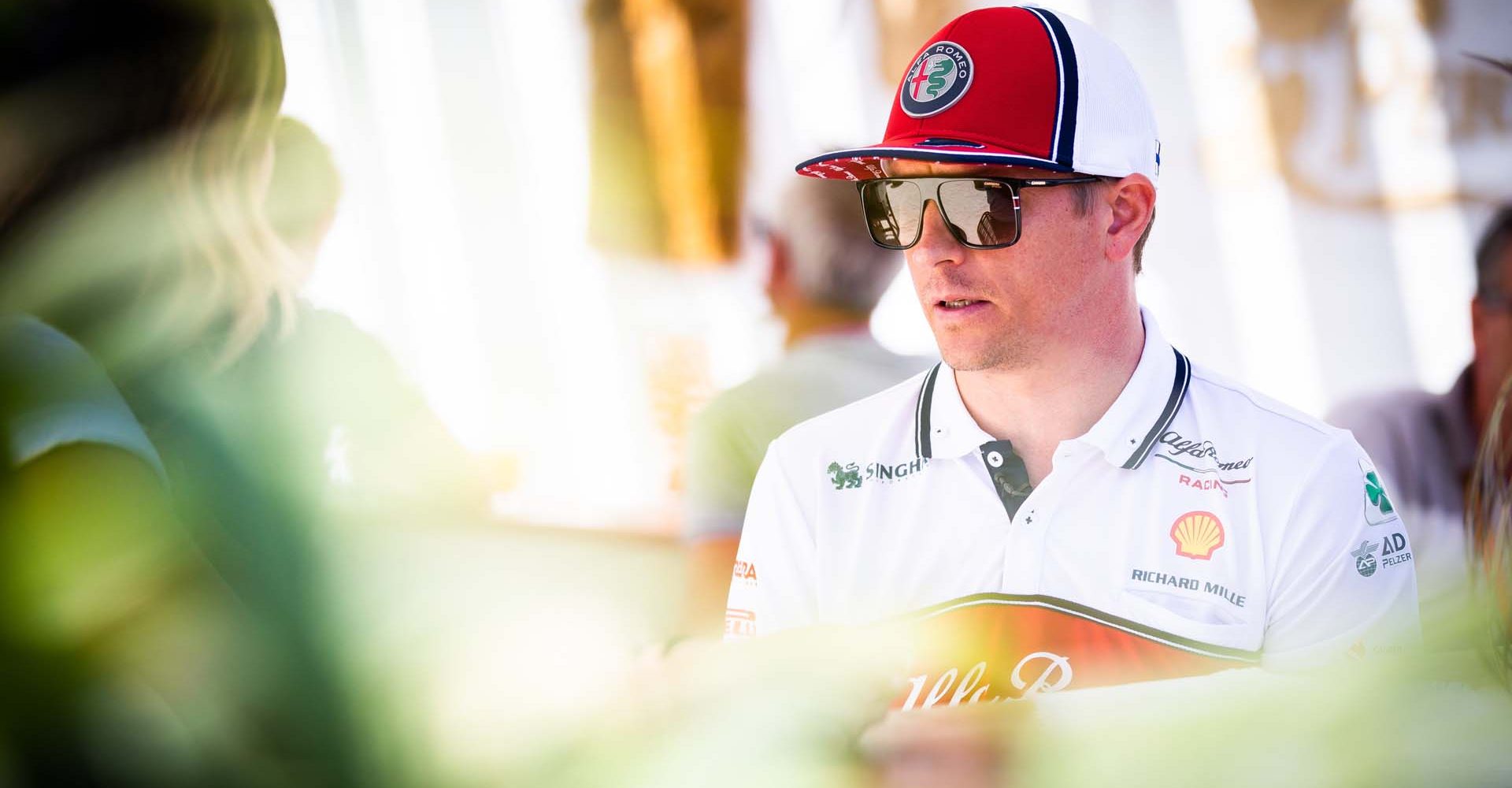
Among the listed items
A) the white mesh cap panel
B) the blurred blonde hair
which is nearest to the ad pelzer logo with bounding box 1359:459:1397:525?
the white mesh cap panel

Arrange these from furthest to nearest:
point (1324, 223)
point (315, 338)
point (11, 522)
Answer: point (1324, 223), point (315, 338), point (11, 522)

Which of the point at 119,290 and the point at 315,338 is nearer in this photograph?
the point at 119,290

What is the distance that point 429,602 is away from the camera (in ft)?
4.13

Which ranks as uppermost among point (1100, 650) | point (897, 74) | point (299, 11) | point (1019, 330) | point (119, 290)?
point (299, 11)

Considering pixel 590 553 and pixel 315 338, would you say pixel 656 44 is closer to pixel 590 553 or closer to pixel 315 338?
pixel 590 553

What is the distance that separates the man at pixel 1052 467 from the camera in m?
1.17

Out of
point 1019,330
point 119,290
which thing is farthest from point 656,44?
point 119,290

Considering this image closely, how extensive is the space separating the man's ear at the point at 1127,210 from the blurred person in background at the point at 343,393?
90cm

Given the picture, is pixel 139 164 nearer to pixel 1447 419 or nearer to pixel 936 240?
pixel 936 240

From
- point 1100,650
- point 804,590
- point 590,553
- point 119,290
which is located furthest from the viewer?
point 590,553

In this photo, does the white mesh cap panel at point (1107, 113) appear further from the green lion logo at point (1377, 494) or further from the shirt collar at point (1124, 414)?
the green lion logo at point (1377, 494)

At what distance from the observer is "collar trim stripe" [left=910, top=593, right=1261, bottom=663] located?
1.16 meters

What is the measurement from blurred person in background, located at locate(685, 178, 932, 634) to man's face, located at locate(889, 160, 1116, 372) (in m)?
0.46

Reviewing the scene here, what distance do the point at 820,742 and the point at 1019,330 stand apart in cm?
66
